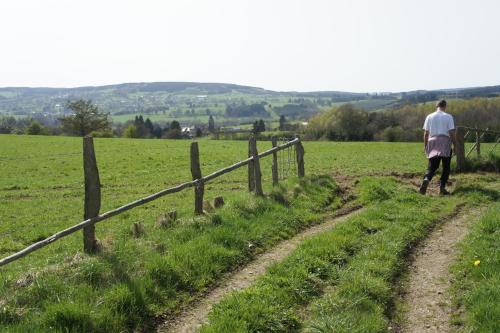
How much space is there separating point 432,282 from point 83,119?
3028 inches

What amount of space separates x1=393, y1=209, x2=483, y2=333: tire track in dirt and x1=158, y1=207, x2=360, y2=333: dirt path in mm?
2149

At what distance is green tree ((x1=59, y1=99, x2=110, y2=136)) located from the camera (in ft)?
250

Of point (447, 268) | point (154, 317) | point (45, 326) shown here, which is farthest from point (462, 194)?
point (45, 326)

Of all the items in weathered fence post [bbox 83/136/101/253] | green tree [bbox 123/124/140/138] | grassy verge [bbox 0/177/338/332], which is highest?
weathered fence post [bbox 83/136/101/253]

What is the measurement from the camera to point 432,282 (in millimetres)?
6887

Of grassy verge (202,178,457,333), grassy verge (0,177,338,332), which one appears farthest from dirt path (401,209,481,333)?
grassy verge (0,177,338,332)

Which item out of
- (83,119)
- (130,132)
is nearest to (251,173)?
(83,119)

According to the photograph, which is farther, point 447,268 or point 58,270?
point 447,268

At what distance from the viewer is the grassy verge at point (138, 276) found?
553cm

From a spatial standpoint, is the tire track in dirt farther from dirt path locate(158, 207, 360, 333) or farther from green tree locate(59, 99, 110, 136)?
green tree locate(59, 99, 110, 136)

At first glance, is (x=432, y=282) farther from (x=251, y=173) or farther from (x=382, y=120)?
(x=382, y=120)

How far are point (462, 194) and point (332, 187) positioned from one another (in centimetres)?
354

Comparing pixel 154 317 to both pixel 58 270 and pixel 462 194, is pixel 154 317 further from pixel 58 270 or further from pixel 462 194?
pixel 462 194

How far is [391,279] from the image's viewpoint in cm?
695
